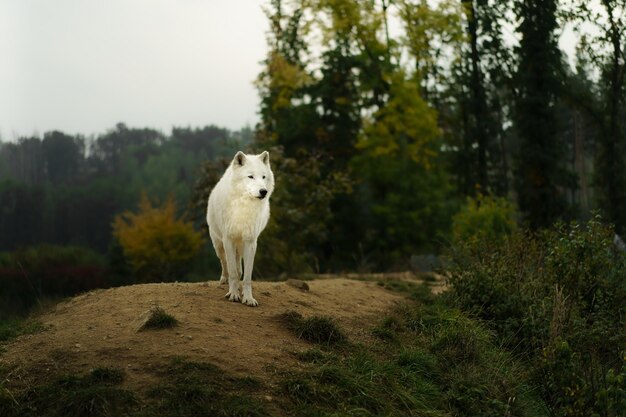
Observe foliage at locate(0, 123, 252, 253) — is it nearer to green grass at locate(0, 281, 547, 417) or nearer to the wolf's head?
the wolf's head

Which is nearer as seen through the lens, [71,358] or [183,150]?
[71,358]

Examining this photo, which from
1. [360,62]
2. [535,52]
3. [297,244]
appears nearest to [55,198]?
[360,62]

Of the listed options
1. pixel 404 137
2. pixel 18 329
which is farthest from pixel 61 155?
pixel 18 329

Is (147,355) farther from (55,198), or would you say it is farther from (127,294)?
(55,198)

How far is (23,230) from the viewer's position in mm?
54062

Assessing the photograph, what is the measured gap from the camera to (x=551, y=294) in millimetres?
11227

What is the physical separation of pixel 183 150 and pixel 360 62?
42.4 meters

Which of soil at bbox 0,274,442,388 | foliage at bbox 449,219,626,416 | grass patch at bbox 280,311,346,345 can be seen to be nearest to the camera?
soil at bbox 0,274,442,388

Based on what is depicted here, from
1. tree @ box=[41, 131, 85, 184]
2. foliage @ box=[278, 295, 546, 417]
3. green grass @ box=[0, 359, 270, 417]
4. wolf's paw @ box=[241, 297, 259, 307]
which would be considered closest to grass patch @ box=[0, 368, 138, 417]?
green grass @ box=[0, 359, 270, 417]

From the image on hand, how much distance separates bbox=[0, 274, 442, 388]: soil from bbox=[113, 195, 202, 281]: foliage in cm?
2897

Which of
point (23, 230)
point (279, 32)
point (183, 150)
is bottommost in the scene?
point (23, 230)

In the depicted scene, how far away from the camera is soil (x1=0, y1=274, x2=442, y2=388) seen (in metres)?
6.93

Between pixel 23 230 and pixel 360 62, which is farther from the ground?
pixel 360 62

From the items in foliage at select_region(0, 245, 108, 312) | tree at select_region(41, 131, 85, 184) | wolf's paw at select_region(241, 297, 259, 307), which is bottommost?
foliage at select_region(0, 245, 108, 312)
